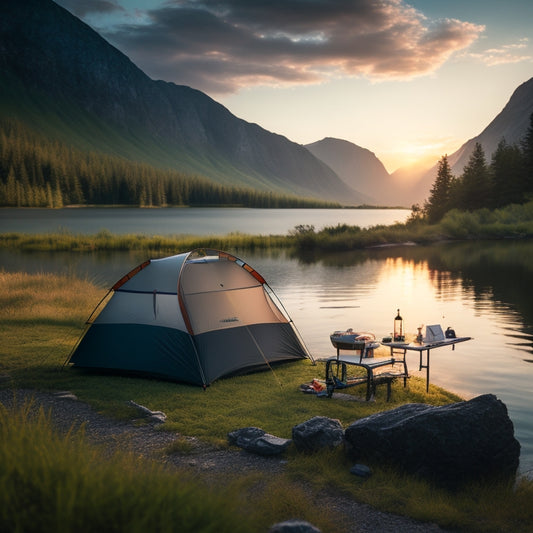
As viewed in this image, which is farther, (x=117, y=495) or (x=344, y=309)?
(x=344, y=309)

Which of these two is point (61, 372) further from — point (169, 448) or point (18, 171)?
point (18, 171)

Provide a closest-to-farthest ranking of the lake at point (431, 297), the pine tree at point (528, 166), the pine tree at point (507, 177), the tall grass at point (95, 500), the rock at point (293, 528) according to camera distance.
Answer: the tall grass at point (95, 500)
the rock at point (293, 528)
the lake at point (431, 297)
the pine tree at point (528, 166)
the pine tree at point (507, 177)

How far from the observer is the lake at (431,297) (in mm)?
14406

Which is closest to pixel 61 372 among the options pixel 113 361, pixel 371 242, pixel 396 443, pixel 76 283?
pixel 113 361

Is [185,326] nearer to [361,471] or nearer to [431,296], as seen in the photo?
[361,471]

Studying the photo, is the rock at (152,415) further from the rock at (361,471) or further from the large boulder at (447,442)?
the rock at (361,471)

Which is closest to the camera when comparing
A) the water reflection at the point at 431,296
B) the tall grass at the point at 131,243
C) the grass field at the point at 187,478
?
the grass field at the point at 187,478

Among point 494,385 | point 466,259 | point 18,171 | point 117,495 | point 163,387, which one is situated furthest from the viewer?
point 18,171

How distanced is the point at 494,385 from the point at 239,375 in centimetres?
644

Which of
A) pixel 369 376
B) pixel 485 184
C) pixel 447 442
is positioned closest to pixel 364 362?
pixel 369 376

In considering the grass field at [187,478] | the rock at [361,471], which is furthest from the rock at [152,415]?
the rock at [361,471]

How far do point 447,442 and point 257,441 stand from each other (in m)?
2.71

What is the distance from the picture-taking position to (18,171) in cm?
14662

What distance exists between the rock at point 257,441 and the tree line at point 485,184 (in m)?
73.8
